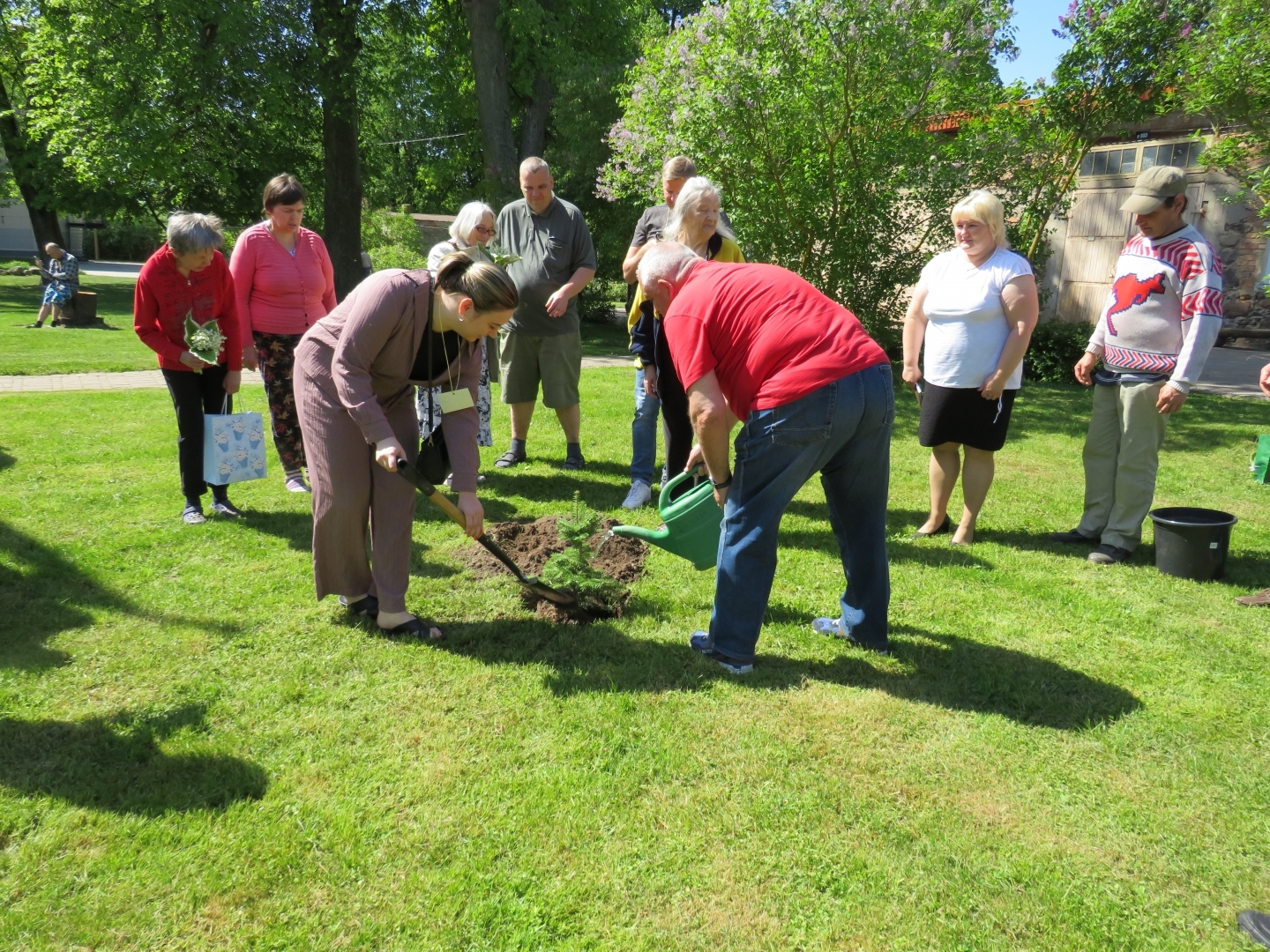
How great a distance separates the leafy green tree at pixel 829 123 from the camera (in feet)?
31.4

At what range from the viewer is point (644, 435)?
588cm

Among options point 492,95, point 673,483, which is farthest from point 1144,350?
point 492,95

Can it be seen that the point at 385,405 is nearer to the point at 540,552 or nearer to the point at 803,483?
the point at 540,552

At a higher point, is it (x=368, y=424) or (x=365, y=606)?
(x=368, y=424)

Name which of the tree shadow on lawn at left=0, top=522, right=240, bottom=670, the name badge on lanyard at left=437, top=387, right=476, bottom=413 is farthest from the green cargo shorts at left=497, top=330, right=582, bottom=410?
the tree shadow on lawn at left=0, top=522, right=240, bottom=670

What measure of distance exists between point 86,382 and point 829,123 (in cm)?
931

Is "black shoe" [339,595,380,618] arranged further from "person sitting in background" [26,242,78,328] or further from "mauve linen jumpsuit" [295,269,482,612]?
"person sitting in background" [26,242,78,328]

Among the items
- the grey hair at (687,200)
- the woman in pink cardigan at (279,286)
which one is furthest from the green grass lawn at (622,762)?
the grey hair at (687,200)

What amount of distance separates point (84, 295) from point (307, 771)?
18.4 m

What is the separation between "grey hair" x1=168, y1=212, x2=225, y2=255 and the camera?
492 centimetres

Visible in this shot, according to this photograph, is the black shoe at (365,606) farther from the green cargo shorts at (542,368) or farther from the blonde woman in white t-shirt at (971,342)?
the blonde woman in white t-shirt at (971,342)

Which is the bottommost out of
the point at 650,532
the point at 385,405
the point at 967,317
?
the point at 650,532

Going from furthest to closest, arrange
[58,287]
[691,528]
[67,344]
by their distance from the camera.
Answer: [58,287] → [67,344] → [691,528]

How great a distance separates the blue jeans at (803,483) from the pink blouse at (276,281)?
335 centimetres
